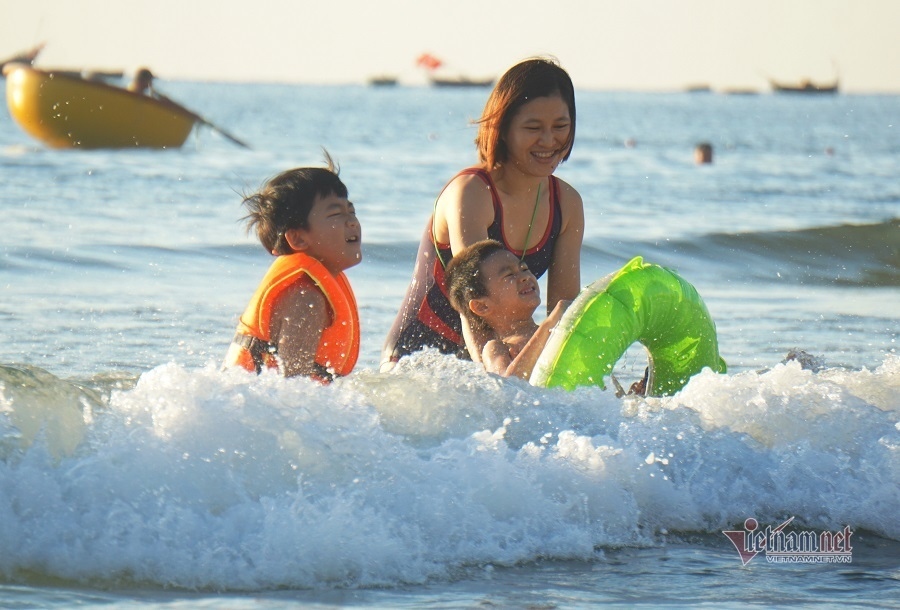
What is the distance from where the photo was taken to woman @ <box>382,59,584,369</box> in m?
4.95

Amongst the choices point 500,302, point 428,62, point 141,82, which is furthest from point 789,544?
point 428,62

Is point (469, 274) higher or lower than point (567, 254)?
lower

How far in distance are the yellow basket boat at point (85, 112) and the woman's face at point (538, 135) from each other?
1892 centimetres

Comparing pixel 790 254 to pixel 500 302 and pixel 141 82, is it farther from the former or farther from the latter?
pixel 141 82

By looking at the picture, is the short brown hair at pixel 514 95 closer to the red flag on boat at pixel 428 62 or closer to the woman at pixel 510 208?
the woman at pixel 510 208

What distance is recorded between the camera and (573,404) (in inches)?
171

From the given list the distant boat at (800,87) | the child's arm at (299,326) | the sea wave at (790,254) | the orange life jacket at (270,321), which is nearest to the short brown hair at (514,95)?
the orange life jacket at (270,321)

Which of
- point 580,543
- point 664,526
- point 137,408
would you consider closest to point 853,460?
point 664,526

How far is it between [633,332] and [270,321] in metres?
1.32

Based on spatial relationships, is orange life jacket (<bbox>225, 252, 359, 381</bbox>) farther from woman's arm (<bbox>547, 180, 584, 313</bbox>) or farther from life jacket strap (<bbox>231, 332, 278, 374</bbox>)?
woman's arm (<bbox>547, 180, 584, 313</bbox>)

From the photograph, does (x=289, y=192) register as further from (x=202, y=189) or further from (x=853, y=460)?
(x=202, y=189)

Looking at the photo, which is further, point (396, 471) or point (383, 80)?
point (383, 80)

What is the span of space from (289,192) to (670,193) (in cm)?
1722

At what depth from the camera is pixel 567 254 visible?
17.1 ft
